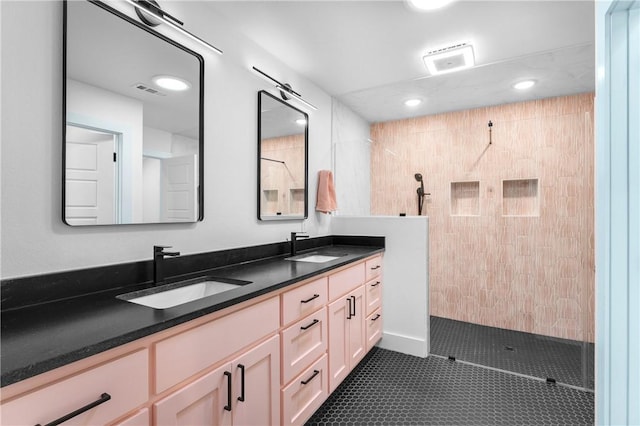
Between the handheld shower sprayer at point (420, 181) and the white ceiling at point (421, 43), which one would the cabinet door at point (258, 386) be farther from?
the handheld shower sprayer at point (420, 181)

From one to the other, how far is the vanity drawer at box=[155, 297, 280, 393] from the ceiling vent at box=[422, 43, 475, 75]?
210 centimetres

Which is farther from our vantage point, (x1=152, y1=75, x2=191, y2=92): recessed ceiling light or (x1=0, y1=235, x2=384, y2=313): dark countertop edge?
(x1=152, y1=75, x2=191, y2=92): recessed ceiling light

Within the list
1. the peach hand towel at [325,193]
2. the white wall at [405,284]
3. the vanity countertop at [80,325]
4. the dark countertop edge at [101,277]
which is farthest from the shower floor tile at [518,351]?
the vanity countertop at [80,325]

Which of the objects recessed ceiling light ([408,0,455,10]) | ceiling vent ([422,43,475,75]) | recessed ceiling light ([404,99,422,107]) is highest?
ceiling vent ([422,43,475,75])

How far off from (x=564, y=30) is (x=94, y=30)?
2671 mm

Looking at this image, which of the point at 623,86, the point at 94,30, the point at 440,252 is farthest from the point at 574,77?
the point at 94,30

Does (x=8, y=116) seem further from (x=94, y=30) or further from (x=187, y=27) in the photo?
(x=187, y=27)

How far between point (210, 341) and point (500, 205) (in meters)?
3.06

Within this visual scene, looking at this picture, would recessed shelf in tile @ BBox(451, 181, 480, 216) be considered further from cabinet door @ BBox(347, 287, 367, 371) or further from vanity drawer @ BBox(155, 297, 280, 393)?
vanity drawer @ BBox(155, 297, 280, 393)

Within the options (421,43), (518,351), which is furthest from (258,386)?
(518,351)

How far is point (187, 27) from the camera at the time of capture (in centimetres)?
167

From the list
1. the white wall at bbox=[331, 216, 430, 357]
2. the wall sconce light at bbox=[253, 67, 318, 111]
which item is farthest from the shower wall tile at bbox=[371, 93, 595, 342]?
the wall sconce light at bbox=[253, 67, 318, 111]

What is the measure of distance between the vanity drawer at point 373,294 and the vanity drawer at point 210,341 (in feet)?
3.98

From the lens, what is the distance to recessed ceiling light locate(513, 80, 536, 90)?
2724 millimetres
